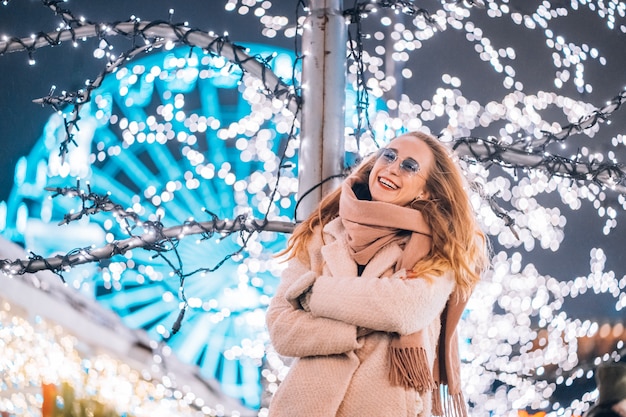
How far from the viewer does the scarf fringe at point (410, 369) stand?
138 cm

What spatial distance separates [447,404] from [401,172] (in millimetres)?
601

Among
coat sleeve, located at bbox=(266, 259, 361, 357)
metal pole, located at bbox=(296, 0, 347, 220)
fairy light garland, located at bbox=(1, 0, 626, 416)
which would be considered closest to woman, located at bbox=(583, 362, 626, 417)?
fairy light garland, located at bbox=(1, 0, 626, 416)

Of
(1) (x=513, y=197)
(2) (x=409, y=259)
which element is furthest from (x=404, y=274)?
(1) (x=513, y=197)

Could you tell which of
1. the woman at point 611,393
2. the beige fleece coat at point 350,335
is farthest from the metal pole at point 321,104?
the woman at point 611,393

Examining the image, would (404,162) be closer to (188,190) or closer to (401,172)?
(401,172)

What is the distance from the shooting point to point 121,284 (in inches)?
98.5

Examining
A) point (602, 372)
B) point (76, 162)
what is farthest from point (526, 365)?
point (76, 162)

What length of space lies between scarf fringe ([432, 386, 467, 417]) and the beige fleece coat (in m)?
0.11

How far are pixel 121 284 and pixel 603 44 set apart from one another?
264 centimetres

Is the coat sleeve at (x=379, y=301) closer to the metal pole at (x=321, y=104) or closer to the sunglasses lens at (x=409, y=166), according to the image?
the sunglasses lens at (x=409, y=166)

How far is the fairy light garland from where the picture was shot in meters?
2.45

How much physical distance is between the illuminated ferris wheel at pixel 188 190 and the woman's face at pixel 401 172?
776 mm

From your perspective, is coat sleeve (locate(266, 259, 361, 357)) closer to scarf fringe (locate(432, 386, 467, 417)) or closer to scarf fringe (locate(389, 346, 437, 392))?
scarf fringe (locate(389, 346, 437, 392))

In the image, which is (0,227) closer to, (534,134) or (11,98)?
(11,98)
